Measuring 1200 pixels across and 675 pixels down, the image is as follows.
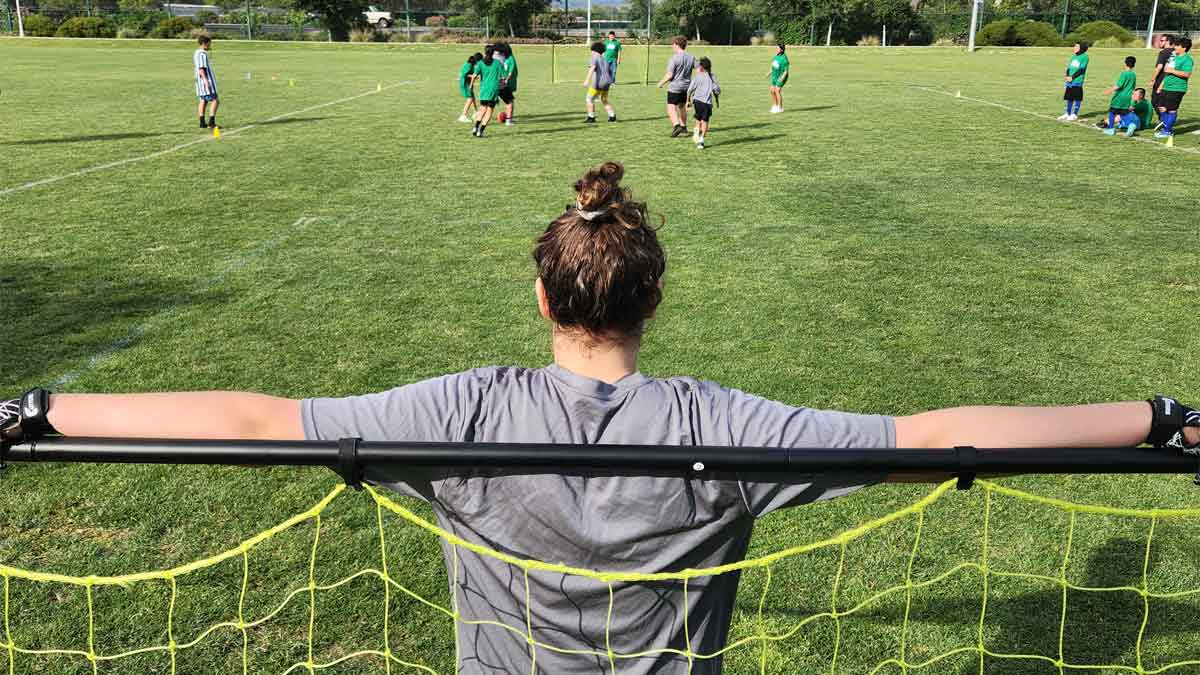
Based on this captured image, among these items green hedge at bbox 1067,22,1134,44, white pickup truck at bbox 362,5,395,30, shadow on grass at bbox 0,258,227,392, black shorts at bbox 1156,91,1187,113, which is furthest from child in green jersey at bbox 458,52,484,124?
Answer: white pickup truck at bbox 362,5,395,30

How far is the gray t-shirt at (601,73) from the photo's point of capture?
783 inches

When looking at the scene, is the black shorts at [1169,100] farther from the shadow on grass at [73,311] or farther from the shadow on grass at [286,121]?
the shadow on grass at [73,311]

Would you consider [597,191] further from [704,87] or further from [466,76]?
[466,76]

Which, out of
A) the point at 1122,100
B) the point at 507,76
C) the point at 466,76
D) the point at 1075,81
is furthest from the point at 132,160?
the point at 1075,81

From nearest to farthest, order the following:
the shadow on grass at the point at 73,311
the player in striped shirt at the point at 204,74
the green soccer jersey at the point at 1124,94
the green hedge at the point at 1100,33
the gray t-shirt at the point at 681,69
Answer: the shadow on grass at the point at 73,311, the player in striped shirt at the point at 204,74, the gray t-shirt at the point at 681,69, the green soccer jersey at the point at 1124,94, the green hedge at the point at 1100,33

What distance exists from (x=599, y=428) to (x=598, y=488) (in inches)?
4.7

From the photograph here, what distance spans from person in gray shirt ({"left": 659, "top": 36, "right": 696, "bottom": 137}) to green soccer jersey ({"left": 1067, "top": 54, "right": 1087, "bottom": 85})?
8.51 m

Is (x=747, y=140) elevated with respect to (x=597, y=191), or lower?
lower

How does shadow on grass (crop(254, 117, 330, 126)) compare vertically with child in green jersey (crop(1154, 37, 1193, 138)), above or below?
below

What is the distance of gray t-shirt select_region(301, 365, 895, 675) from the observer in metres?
1.85

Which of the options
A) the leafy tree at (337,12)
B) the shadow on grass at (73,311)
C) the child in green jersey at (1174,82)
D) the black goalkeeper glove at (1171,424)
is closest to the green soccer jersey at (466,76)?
the shadow on grass at (73,311)

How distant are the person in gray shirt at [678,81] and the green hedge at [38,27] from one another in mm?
54663

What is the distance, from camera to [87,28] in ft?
184

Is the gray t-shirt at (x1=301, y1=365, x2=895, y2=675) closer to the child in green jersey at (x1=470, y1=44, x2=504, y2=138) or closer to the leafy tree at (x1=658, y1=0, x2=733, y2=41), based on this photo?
the child in green jersey at (x1=470, y1=44, x2=504, y2=138)
